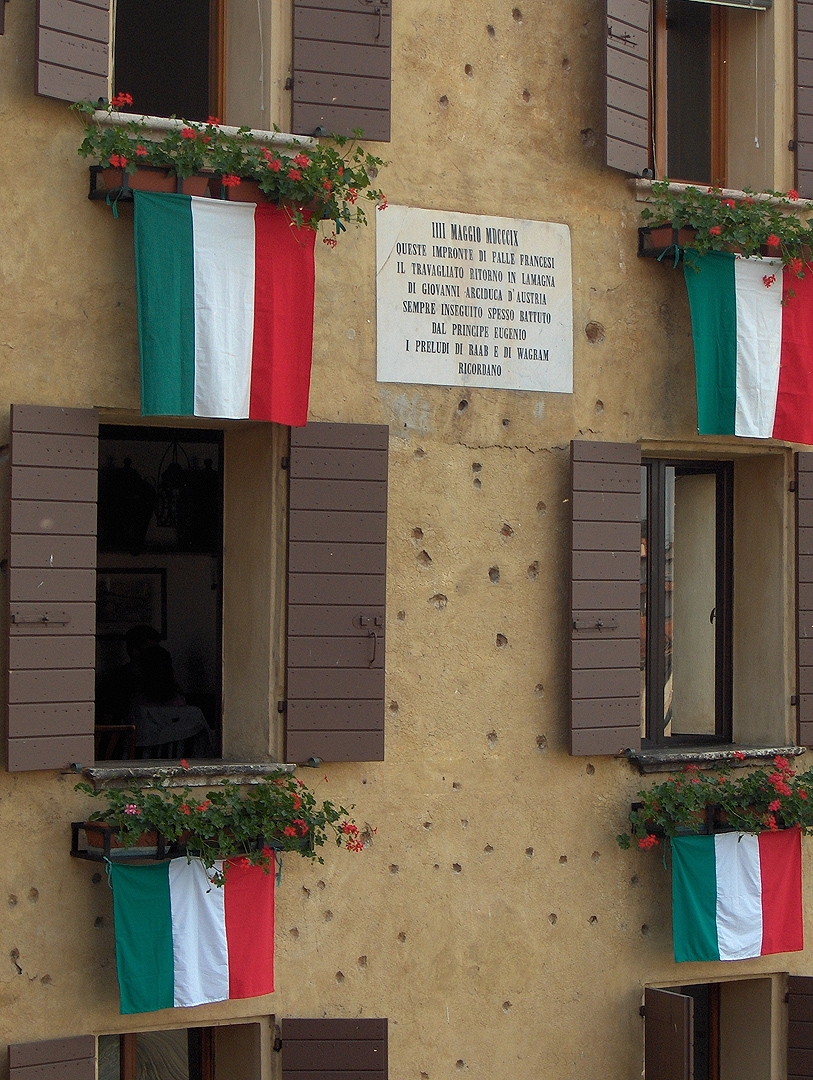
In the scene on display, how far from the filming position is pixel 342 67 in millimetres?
6914

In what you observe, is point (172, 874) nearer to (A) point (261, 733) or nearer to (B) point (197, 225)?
(A) point (261, 733)

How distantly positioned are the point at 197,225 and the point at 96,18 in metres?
1.02

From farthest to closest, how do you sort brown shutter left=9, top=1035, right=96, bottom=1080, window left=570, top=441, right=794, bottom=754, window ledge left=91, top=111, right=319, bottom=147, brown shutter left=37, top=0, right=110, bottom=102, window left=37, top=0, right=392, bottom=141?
window left=570, top=441, right=794, bottom=754 → window left=37, top=0, right=392, bottom=141 → window ledge left=91, top=111, right=319, bottom=147 → brown shutter left=37, top=0, right=110, bottom=102 → brown shutter left=9, top=1035, right=96, bottom=1080

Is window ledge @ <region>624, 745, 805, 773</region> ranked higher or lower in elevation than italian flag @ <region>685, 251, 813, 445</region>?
lower

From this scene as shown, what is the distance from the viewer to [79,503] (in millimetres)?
6332

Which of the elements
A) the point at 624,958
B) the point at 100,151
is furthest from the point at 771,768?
the point at 100,151

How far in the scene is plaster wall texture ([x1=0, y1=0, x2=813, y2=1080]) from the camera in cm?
664

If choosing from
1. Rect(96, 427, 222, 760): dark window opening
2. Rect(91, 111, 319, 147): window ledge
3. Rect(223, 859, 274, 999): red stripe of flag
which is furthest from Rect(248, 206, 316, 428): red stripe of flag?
Rect(223, 859, 274, 999): red stripe of flag

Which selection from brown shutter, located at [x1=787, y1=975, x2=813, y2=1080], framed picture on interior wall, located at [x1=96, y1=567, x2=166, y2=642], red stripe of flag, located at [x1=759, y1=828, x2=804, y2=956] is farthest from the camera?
framed picture on interior wall, located at [x1=96, y1=567, x2=166, y2=642]

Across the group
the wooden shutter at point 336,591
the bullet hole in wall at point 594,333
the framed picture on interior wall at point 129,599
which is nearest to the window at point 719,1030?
the wooden shutter at point 336,591

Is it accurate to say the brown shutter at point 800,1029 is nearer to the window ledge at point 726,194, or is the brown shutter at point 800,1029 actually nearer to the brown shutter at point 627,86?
the window ledge at point 726,194

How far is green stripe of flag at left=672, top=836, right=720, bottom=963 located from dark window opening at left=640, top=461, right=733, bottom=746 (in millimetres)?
802

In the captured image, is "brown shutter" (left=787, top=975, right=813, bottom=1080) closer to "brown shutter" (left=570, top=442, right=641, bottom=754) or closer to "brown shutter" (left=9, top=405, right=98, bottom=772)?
"brown shutter" (left=570, top=442, right=641, bottom=754)

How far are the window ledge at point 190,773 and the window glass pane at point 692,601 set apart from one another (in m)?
2.52
